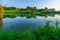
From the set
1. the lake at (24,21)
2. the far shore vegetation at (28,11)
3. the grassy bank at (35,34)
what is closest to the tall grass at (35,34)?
the grassy bank at (35,34)

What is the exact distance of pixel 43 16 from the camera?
383 centimetres

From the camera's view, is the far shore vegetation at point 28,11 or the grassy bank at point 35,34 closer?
the grassy bank at point 35,34

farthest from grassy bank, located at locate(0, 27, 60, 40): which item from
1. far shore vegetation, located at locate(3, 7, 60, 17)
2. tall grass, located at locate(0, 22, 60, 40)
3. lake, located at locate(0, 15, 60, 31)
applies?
far shore vegetation, located at locate(3, 7, 60, 17)

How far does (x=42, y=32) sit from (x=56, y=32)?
262 mm

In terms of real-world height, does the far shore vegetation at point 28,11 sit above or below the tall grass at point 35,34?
above

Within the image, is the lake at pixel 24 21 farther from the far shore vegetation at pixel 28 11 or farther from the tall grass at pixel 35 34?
the tall grass at pixel 35 34

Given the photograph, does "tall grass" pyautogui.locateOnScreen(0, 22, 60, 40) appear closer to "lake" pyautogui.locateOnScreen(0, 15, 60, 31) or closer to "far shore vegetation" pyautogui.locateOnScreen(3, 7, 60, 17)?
"lake" pyautogui.locateOnScreen(0, 15, 60, 31)

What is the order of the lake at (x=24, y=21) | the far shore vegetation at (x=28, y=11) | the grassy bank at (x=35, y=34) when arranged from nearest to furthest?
the grassy bank at (x=35, y=34) → the lake at (x=24, y=21) → the far shore vegetation at (x=28, y=11)

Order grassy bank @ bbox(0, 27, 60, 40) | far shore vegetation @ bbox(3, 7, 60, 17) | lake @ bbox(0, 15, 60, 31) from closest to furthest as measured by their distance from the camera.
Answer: grassy bank @ bbox(0, 27, 60, 40)
lake @ bbox(0, 15, 60, 31)
far shore vegetation @ bbox(3, 7, 60, 17)

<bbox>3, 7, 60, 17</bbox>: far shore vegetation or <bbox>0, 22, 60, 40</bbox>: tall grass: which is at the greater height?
<bbox>3, 7, 60, 17</bbox>: far shore vegetation

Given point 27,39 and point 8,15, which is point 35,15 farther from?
point 27,39

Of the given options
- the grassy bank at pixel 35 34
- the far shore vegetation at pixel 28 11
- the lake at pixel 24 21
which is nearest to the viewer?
the grassy bank at pixel 35 34

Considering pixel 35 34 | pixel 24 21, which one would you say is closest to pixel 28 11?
pixel 24 21

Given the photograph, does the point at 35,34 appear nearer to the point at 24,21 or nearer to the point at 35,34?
the point at 35,34
